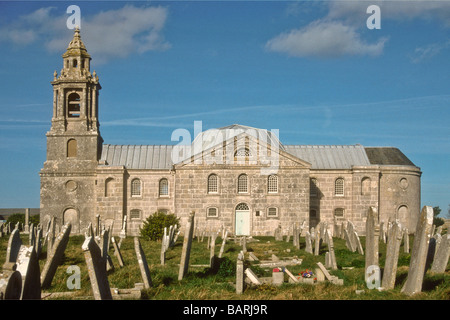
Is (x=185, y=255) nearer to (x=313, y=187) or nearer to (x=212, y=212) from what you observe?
(x=212, y=212)

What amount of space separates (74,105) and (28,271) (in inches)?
1426

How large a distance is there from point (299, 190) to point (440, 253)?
24.7m

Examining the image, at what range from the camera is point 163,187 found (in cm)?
4391

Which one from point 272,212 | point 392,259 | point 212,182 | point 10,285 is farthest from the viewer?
point 212,182

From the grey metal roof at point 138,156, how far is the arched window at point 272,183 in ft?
28.1

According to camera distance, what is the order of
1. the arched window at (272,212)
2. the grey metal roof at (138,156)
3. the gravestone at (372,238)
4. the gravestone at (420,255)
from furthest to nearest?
the grey metal roof at (138,156), the arched window at (272,212), the gravestone at (372,238), the gravestone at (420,255)

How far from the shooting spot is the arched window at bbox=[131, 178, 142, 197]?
43.5 m

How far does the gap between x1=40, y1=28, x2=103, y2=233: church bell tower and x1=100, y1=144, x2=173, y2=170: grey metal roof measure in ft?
5.08

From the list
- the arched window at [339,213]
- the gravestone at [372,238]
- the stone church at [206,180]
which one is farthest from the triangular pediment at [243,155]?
the gravestone at [372,238]

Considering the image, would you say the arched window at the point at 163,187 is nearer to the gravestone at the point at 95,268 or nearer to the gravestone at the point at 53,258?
the gravestone at the point at 53,258

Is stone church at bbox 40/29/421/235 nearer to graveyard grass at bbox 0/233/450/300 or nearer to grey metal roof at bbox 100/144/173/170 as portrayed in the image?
grey metal roof at bbox 100/144/173/170

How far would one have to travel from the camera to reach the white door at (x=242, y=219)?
134 feet

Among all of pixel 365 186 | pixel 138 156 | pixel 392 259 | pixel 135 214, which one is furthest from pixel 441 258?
pixel 138 156

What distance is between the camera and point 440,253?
1619 centimetres
